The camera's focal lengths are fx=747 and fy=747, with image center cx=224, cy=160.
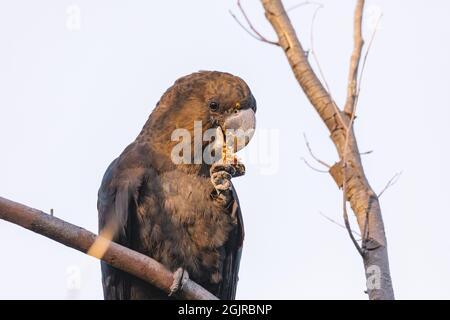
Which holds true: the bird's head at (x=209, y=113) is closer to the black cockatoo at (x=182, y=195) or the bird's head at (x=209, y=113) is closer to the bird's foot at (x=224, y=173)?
the black cockatoo at (x=182, y=195)

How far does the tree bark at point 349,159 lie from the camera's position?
388 cm

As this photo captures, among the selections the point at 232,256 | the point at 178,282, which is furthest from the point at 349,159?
the point at 232,256

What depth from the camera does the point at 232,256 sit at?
601cm

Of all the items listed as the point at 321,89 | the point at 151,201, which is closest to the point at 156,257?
the point at 151,201

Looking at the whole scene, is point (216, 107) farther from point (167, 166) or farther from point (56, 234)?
point (56, 234)

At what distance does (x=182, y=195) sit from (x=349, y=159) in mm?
1716

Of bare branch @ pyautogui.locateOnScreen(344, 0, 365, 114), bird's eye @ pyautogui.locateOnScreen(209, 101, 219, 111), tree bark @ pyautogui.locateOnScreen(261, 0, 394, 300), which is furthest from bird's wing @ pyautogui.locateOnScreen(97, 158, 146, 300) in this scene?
bare branch @ pyautogui.locateOnScreen(344, 0, 365, 114)

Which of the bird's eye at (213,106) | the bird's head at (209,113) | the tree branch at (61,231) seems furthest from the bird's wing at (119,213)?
the tree branch at (61,231)

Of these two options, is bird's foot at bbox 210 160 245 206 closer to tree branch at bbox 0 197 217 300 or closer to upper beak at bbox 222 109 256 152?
upper beak at bbox 222 109 256 152

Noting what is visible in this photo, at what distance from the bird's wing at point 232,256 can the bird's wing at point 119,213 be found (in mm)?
790

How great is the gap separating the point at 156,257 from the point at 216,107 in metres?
1.30

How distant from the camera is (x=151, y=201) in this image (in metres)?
5.57

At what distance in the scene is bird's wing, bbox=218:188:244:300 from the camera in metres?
5.88
